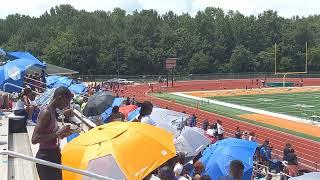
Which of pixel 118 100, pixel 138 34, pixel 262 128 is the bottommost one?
pixel 262 128

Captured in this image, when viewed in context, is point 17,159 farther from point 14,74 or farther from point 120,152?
→ point 14,74

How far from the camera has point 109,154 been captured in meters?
6.49

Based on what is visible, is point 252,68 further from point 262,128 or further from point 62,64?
point 262,128

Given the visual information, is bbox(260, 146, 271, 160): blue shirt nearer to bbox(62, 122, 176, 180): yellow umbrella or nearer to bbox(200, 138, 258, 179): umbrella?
bbox(200, 138, 258, 179): umbrella

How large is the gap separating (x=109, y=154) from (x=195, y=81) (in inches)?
2782

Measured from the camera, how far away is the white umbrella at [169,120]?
11.9 metres

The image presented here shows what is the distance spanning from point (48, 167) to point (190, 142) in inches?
183

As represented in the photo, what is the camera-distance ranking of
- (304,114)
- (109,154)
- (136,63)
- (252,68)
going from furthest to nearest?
(252,68) → (136,63) → (304,114) → (109,154)

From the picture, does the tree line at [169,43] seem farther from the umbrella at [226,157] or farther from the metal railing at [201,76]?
the umbrella at [226,157]

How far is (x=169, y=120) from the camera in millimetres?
12422

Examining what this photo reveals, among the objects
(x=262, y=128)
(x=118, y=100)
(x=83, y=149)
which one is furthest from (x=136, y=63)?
(x=83, y=149)

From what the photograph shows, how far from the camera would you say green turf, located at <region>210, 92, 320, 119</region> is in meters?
39.2

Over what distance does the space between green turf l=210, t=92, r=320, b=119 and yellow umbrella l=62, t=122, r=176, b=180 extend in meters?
30.0

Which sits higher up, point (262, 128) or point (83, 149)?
point (83, 149)
